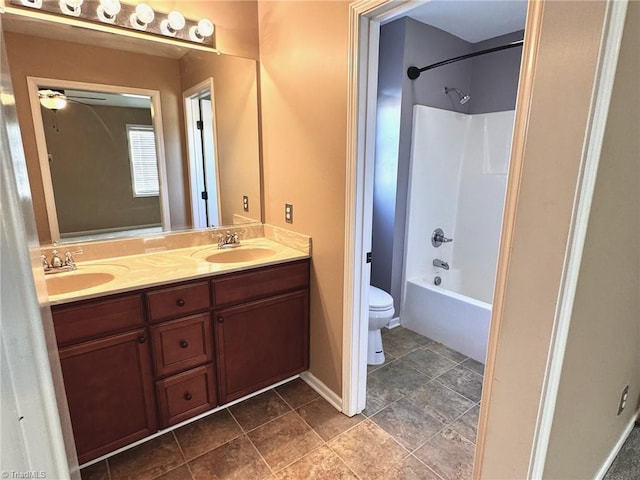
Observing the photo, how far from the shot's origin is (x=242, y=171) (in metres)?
2.34

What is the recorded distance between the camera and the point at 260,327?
1964 millimetres

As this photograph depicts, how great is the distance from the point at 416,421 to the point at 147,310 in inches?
59.0

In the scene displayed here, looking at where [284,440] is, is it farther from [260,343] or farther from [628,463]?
[628,463]

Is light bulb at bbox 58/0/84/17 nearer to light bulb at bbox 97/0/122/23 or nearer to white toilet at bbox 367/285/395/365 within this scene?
light bulb at bbox 97/0/122/23

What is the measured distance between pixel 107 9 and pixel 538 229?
6.77ft

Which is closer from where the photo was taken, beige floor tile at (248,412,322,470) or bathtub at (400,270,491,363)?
beige floor tile at (248,412,322,470)

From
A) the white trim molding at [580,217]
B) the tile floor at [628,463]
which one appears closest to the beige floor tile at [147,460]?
the white trim molding at [580,217]

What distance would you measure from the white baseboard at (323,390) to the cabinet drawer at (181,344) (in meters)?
0.69

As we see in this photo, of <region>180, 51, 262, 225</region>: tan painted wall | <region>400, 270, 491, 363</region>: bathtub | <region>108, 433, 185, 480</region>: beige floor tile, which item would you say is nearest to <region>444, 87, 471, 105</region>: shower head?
<region>400, 270, 491, 363</region>: bathtub

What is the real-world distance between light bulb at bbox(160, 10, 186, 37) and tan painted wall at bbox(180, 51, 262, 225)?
0.15 m

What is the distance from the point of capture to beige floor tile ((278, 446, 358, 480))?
62.2 inches

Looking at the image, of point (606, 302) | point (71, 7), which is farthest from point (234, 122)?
point (606, 302)

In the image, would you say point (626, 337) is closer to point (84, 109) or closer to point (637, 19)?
point (637, 19)

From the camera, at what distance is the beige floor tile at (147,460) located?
5.24 feet
